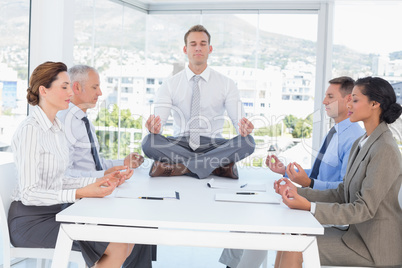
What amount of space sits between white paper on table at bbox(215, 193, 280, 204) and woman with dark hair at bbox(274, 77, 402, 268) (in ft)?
0.20

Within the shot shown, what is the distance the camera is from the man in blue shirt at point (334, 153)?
2.85 m

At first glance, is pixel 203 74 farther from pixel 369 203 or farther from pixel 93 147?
pixel 369 203

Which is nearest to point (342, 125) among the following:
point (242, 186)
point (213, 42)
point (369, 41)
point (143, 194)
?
point (242, 186)

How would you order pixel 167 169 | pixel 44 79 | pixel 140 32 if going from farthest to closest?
pixel 140 32, pixel 167 169, pixel 44 79

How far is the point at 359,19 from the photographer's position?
5730 mm

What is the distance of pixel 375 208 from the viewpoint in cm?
213

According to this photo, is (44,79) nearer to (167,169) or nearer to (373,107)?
(167,169)

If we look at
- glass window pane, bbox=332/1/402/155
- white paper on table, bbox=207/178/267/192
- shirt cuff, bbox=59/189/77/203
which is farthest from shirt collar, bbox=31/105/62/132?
glass window pane, bbox=332/1/402/155

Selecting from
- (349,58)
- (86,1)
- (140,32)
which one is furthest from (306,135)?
(86,1)

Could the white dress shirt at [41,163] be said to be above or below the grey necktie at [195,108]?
below

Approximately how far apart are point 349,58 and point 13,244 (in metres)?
4.59

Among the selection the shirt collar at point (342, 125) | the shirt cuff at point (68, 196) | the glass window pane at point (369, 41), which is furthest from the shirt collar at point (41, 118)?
the glass window pane at point (369, 41)

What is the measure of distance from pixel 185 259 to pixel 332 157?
60.5 inches

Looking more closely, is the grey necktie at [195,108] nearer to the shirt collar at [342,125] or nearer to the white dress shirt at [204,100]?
the white dress shirt at [204,100]
